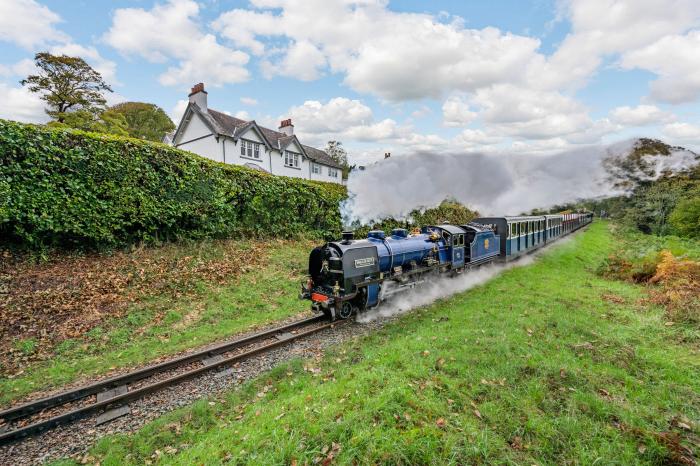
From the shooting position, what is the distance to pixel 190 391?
21.8 feet

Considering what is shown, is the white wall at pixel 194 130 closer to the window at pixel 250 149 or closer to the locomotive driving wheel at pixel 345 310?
the window at pixel 250 149

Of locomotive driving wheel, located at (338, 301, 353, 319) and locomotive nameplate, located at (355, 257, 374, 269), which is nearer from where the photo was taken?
locomotive nameplate, located at (355, 257, 374, 269)

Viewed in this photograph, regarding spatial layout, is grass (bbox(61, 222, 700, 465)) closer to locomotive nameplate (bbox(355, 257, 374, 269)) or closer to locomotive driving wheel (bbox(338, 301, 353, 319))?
locomotive driving wheel (bbox(338, 301, 353, 319))

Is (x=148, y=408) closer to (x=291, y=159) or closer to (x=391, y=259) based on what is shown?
(x=391, y=259)

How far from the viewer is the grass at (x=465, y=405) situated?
14.0 feet

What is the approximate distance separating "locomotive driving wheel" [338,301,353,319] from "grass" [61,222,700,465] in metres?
1.47

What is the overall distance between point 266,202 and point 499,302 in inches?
480

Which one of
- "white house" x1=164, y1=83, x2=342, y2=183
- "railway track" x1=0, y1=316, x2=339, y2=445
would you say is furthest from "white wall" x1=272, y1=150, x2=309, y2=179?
"railway track" x1=0, y1=316, x2=339, y2=445

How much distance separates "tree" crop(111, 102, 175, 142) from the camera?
49881mm

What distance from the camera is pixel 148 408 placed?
20.1 ft

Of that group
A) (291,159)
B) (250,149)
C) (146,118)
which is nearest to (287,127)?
(291,159)

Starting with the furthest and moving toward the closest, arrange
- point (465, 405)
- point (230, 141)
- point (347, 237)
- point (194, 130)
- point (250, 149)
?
point (250, 149) < point (194, 130) < point (230, 141) < point (347, 237) < point (465, 405)

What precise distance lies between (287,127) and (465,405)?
126 ft

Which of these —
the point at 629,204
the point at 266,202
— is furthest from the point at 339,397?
the point at 629,204
